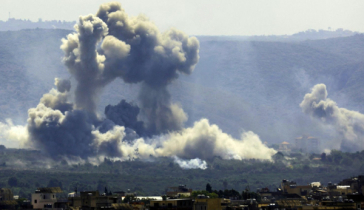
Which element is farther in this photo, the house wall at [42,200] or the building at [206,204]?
the house wall at [42,200]

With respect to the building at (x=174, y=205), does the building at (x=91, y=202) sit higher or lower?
higher

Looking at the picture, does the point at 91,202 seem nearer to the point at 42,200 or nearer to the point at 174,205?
the point at 42,200

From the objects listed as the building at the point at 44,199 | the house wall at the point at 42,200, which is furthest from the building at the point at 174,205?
the house wall at the point at 42,200

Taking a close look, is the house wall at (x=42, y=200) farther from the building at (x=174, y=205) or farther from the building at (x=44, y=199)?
the building at (x=174, y=205)

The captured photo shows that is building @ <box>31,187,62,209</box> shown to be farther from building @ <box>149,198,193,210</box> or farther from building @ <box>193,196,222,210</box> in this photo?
building @ <box>193,196,222,210</box>

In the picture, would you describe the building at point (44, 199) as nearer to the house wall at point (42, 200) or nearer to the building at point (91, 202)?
the house wall at point (42, 200)

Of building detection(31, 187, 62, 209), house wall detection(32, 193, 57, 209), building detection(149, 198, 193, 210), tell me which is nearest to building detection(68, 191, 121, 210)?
building detection(31, 187, 62, 209)

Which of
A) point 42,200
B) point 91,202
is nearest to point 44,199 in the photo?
point 42,200

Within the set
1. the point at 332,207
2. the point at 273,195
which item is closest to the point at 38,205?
the point at 332,207

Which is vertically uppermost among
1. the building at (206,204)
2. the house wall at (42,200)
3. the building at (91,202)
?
the house wall at (42,200)

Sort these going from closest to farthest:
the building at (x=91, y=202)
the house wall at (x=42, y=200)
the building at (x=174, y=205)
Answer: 1. the building at (x=174, y=205)
2. the building at (x=91, y=202)
3. the house wall at (x=42, y=200)

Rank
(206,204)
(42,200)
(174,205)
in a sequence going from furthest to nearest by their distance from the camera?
(42,200) < (174,205) < (206,204)

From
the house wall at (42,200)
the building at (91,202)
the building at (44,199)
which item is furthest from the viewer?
the house wall at (42,200)

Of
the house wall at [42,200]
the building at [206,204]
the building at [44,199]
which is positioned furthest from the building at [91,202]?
the building at [206,204]
